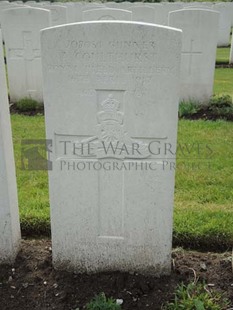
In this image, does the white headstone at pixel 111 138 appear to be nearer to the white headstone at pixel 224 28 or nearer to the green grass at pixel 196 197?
the green grass at pixel 196 197

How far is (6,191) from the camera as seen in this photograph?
2.69 m

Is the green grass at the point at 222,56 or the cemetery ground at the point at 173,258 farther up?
the green grass at the point at 222,56

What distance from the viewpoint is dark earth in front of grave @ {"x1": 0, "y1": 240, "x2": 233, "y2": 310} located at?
2.54m

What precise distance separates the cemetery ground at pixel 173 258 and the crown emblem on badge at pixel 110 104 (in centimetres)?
114

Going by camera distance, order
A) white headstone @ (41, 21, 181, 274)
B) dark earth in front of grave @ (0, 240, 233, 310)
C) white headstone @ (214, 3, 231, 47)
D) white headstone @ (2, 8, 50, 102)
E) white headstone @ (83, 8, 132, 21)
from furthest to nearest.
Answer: white headstone @ (214, 3, 231, 47) → white headstone @ (83, 8, 132, 21) → white headstone @ (2, 8, 50, 102) → dark earth in front of grave @ (0, 240, 233, 310) → white headstone @ (41, 21, 181, 274)

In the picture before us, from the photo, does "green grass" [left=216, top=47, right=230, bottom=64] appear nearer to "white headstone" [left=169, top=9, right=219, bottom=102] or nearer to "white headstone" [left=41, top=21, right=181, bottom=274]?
"white headstone" [left=169, top=9, right=219, bottom=102]

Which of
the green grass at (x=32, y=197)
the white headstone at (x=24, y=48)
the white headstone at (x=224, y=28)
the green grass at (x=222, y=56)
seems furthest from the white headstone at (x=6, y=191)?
the white headstone at (x=224, y=28)

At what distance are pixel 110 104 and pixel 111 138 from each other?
22 cm

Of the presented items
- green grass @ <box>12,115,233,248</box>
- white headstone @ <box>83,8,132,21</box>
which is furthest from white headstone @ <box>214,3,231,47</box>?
green grass @ <box>12,115,233,248</box>

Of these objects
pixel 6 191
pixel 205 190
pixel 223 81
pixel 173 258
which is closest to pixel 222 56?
pixel 223 81

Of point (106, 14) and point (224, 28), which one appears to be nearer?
point (106, 14)

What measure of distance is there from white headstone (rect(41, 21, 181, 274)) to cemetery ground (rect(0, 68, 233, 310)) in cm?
14

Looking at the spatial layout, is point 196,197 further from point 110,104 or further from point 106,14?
point 106,14

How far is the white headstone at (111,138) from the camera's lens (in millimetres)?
2309
